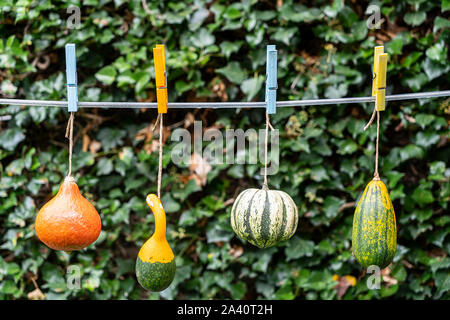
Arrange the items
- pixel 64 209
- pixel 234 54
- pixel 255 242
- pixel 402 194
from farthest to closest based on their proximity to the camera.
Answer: pixel 234 54
pixel 402 194
pixel 255 242
pixel 64 209

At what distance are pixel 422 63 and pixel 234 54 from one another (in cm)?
95

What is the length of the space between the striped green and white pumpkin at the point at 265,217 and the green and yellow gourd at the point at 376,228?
0.21 metres

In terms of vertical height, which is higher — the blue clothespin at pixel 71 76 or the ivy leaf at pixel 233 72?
the ivy leaf at pixel 233 72

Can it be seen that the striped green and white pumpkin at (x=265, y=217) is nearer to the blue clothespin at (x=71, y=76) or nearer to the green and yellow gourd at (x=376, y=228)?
the green and yellow gourd at (x=376, y=228)

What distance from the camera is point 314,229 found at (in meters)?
2.54

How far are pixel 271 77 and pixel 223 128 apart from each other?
3.72 feet

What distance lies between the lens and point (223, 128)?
2508mm

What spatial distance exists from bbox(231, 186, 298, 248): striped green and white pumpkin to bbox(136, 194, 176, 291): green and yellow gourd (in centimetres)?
24

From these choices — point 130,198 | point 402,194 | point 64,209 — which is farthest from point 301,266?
point 64,209

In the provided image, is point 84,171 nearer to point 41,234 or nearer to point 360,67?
point 41,234

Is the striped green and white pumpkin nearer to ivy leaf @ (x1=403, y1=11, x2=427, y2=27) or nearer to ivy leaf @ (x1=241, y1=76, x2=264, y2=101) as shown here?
ivy leaf @ (x1=241, y1=76, x2=264, y2=101)

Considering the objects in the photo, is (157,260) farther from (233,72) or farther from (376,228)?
(233,72)

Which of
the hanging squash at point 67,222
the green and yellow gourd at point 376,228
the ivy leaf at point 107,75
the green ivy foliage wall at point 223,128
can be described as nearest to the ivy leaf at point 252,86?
the green ivy foliage wall at point 223,128

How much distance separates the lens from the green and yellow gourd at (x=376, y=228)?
138cm
